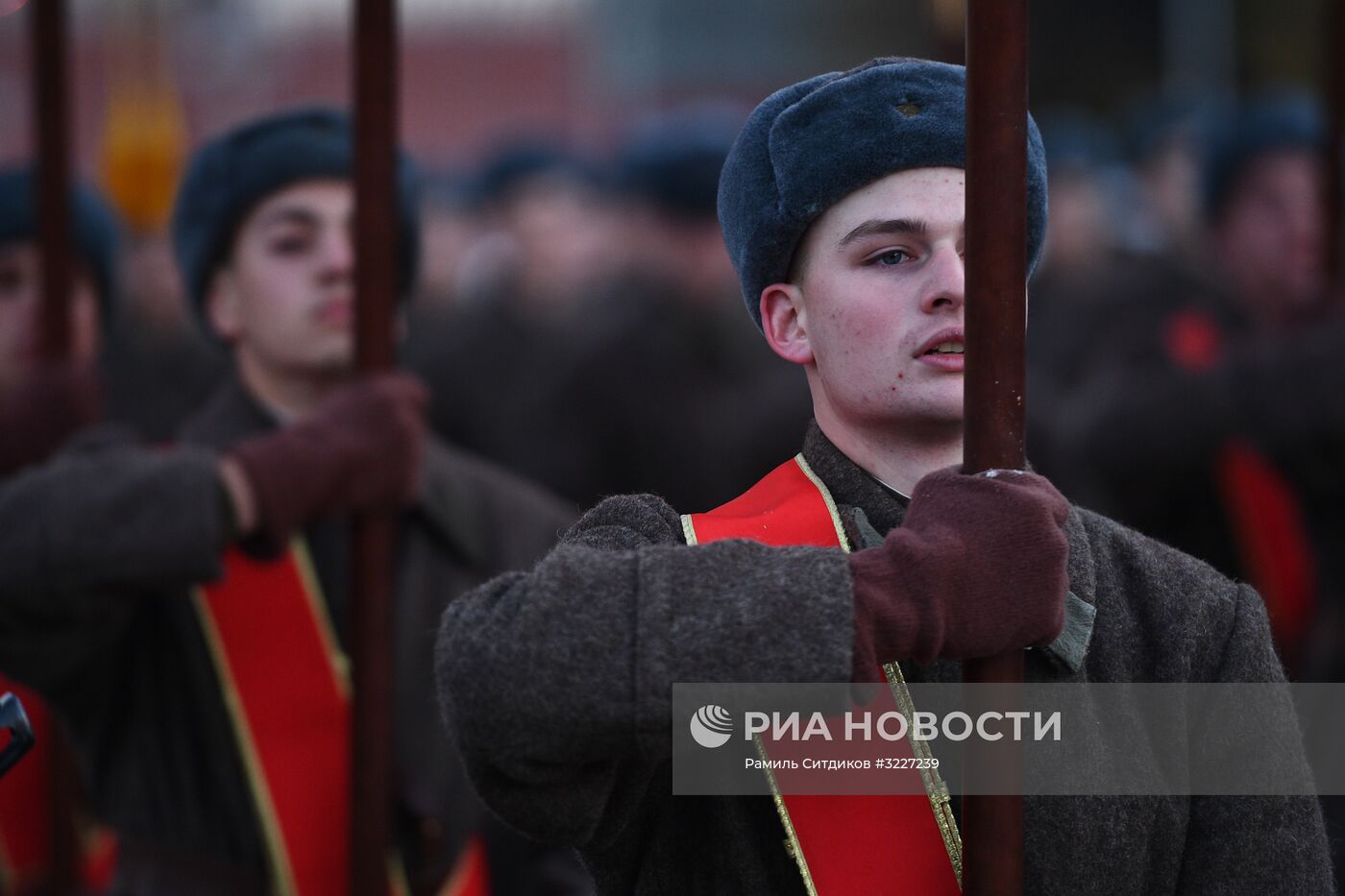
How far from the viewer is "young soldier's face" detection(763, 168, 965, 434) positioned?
1.75 meters

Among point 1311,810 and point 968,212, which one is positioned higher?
point 968,212

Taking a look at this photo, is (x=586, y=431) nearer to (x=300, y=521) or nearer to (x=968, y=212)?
→ (x=300, y=521)

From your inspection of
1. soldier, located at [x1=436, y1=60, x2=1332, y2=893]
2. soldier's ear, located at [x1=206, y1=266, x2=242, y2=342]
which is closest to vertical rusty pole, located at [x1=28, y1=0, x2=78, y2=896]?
soldier's ear, located at [x1=206, y1=266, x2=242, y2=342]

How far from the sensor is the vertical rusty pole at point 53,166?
151 inches

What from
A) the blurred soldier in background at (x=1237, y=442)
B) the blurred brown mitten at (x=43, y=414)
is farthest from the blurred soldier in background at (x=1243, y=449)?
the blurred brown mitten at (x=43, y=414)

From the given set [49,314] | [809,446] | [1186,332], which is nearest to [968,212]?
[809,446]

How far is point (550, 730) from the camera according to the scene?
1.65m

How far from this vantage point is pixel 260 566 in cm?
328

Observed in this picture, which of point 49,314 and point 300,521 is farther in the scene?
point 49,314

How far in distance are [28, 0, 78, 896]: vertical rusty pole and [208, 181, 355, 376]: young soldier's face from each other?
0.55m

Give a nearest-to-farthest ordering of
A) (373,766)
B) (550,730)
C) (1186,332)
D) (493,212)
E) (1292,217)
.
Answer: (550,730) < (373,766) < (1186,332) < (1292,217) < (493,212)

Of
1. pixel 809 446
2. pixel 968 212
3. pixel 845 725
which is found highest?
pixel 968 212

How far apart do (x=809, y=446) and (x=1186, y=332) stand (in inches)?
123

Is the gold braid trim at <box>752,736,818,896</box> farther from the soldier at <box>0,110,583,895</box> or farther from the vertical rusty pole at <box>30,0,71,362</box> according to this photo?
the vertical rusty pole at <box>30,0,71,362</box>
